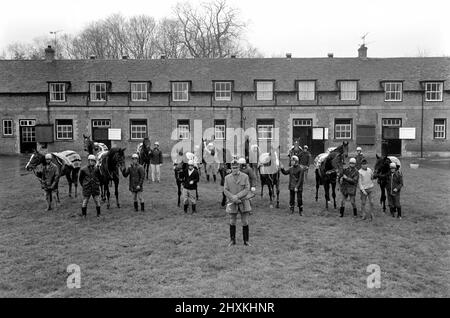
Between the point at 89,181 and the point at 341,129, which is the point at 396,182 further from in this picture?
the point at 341,129

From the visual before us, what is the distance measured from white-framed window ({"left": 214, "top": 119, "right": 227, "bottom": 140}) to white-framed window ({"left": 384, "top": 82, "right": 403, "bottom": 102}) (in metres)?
12.5

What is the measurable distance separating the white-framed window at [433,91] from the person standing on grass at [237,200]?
26.2 meters

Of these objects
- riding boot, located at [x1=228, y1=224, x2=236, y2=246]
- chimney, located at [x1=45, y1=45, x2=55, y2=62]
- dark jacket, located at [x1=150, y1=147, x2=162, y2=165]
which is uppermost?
chimney, located at [x1=45, y1=45, x2=55, y2=62]

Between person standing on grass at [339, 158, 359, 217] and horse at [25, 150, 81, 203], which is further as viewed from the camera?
horse at [25, 150, 81, 203]

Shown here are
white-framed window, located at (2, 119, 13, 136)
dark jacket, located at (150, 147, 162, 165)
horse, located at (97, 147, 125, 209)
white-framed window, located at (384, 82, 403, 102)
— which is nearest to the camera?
horse, located at (97, 147, 125, 209)

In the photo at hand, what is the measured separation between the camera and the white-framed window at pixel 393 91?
30891mm

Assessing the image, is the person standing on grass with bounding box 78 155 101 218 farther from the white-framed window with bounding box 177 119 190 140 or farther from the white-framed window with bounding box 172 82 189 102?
the white-framed window with bounding box 172 82 189 102

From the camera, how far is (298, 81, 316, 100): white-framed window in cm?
3116

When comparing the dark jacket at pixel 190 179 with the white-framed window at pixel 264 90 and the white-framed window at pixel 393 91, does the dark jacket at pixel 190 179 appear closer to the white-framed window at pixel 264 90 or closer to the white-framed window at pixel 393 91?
the white-framed window at pixel 264 90

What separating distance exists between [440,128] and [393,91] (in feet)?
15.2

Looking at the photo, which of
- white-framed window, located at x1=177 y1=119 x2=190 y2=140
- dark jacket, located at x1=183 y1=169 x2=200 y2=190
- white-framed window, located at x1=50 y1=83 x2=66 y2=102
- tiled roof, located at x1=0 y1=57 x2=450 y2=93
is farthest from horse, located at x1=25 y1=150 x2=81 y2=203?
white-framed window, located at x1=50 y1=83 x2=66 y2=102

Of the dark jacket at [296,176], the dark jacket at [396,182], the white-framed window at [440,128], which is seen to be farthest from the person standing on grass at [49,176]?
the white-framed window at [440,128]

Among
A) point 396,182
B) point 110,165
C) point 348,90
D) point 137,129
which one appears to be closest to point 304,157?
point 396,182
